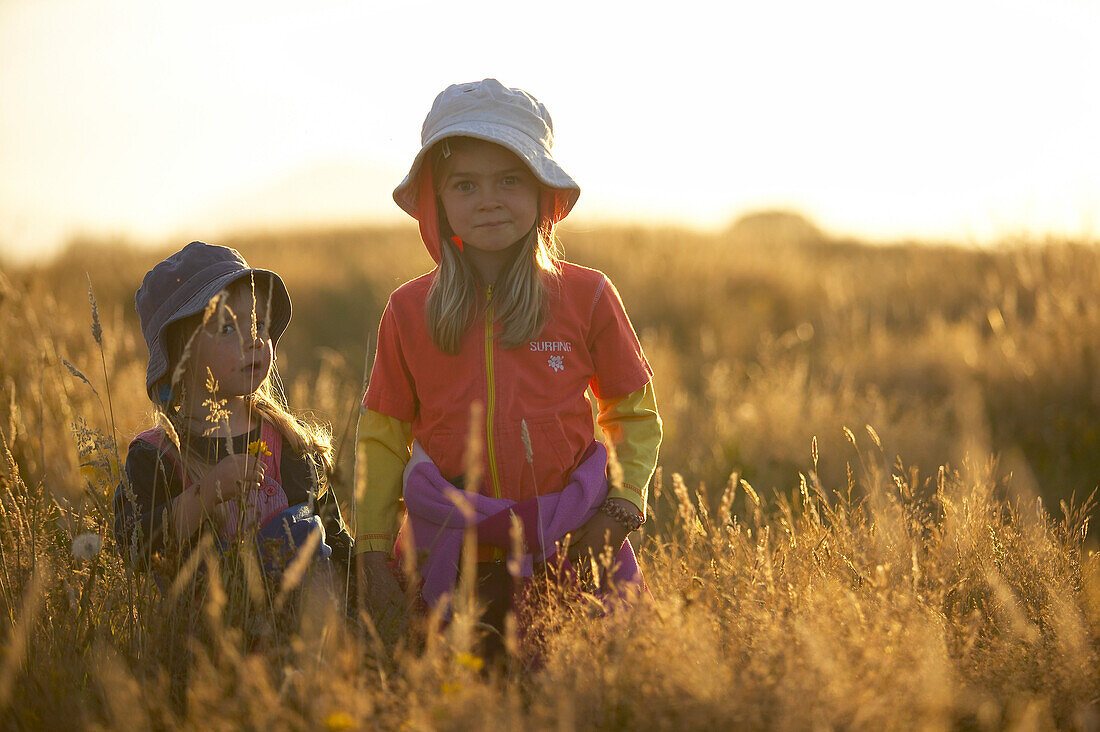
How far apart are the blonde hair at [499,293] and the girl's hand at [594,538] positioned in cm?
60

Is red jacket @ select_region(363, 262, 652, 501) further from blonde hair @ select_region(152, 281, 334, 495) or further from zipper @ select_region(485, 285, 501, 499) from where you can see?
blonde hair @ select_region(152, 281, 334, 495)

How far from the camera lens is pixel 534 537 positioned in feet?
8.29

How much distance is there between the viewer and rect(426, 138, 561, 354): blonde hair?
102 inches

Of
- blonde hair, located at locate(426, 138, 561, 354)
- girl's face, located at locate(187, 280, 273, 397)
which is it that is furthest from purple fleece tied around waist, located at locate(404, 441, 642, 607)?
girl's face, located at locate(187, 280, 273, 397)

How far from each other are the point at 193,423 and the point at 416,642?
968 millimetres

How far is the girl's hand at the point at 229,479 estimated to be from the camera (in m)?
2.31

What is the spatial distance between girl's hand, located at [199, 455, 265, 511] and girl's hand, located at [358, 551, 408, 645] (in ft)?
1.34

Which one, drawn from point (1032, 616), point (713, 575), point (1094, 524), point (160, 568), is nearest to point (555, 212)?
point (713, 575)

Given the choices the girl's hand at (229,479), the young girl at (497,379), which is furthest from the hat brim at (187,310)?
the young girl at (497,379)

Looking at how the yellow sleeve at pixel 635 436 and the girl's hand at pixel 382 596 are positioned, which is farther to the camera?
the yellow sleeve at pixel 635 436

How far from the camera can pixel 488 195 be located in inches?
102

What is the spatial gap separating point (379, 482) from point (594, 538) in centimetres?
72

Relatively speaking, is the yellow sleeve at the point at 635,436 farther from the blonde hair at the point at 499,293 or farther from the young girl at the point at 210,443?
the young girl at the point at 210,443

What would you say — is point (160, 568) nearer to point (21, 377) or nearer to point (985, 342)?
point (21, 377)
